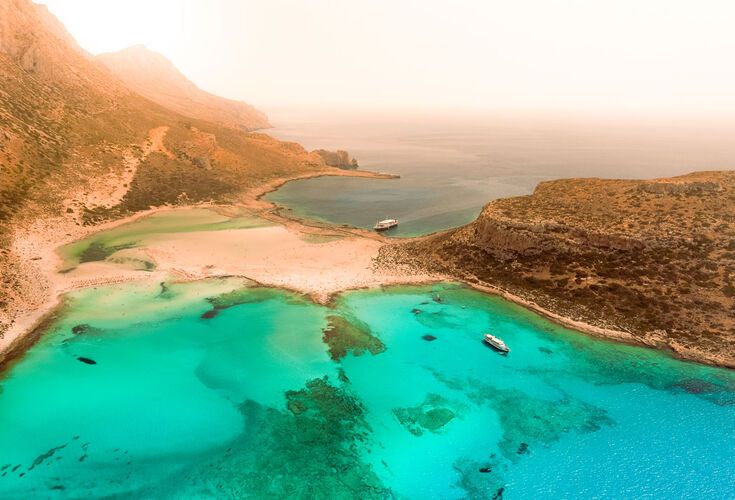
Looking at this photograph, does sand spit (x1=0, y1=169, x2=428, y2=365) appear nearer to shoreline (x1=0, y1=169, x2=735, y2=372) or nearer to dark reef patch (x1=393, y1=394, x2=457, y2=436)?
shoreline (x1=0, y1=169, x2=735, y2=372)

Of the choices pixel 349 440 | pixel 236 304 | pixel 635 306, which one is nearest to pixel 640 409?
pixel 635 306

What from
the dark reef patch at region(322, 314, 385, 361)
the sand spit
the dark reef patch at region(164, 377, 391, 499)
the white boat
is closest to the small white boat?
the dark reef patch at region(322, 314, 385, 361)

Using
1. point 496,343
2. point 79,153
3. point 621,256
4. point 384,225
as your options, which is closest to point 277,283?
point 496,343

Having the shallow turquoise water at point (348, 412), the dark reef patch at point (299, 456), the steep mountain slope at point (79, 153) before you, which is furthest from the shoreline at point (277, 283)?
the dark reef patch at point (299, 456)

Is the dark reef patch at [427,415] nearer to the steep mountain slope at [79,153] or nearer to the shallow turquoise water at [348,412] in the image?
the shallow turquoise water at [348,412]

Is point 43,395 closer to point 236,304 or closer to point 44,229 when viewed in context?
point 236,304
